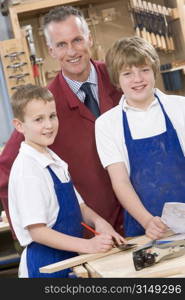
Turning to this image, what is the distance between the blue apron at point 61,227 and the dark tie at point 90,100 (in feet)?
1.67

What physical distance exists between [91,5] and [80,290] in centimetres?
466

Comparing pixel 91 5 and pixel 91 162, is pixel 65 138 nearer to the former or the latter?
pixel 91 162

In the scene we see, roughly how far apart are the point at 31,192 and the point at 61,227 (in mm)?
179

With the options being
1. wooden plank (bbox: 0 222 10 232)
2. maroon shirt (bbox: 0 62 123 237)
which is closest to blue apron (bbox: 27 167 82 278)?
maroon shirt (bbox: 0 62 123 237)

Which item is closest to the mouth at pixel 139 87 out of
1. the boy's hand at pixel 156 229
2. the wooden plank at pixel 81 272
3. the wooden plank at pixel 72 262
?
the boy's hand at pixel 156 229

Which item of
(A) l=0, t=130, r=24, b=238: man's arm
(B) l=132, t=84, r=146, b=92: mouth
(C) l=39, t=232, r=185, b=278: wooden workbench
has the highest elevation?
(B) l=132, t=84, r=146, b=92: mouth

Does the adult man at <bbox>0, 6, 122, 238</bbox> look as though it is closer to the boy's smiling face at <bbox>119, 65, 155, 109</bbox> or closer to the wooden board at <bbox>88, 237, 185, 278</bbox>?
the boy's smiling face at <bbox>119, 65, 155, 109</bbox>

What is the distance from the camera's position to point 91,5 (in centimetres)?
587

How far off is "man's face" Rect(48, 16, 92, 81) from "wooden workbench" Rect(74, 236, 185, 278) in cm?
95

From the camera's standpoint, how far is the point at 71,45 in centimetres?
250

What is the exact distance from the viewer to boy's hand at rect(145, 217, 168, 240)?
1955 millimetres

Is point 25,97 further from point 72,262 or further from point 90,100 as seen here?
point 72,262

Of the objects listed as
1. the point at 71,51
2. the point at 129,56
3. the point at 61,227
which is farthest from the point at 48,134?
the point at 71,51

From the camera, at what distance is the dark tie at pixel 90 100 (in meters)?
2.51
